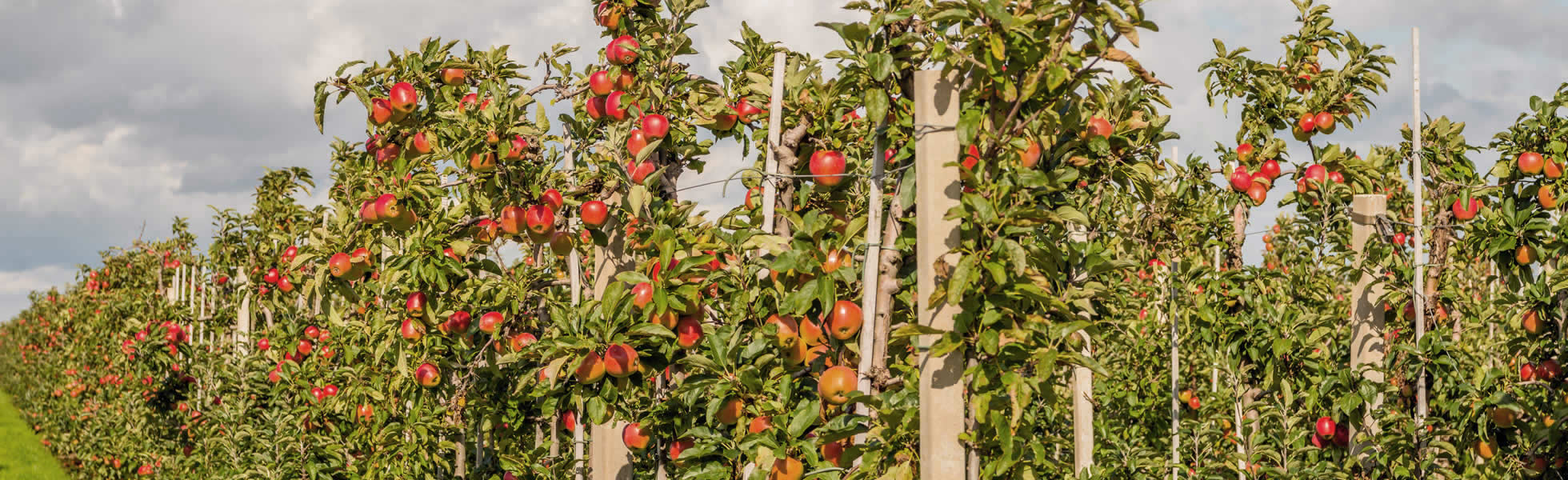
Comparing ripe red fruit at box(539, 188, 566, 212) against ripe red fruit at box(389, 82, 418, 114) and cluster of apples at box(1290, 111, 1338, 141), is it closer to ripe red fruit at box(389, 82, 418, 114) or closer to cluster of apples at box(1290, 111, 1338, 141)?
ripe red fruit at box(389, 82, 418, 114)

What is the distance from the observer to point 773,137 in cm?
311

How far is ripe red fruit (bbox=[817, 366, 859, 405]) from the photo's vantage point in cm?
263

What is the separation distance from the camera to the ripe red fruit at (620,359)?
124 inches

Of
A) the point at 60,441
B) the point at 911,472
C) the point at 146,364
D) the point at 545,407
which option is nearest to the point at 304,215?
the point at 146,364

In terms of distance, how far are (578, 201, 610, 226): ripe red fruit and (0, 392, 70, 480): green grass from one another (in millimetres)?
12643

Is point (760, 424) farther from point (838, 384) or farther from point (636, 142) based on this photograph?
point (636, 142)

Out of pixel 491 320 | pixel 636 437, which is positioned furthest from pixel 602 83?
pixel 636 437

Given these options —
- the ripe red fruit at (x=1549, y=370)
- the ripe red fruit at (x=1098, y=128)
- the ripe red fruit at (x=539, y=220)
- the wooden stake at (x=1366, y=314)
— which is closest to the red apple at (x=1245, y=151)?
the wooden stake at (x=1366, y=314)

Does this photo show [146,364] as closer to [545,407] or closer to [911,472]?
[545,407]

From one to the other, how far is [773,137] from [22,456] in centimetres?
1667

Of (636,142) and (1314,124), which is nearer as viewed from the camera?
(636,142)

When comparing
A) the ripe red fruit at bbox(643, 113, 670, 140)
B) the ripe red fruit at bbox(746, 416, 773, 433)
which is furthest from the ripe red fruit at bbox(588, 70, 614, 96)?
the ripe red fruit at bbox(746, 416, 773, 433)

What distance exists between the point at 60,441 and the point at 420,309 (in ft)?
47.8

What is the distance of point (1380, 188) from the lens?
547 centimetres
